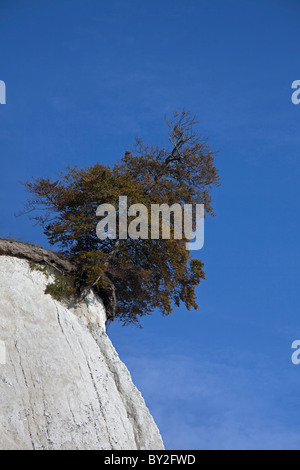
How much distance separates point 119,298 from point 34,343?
5.86m

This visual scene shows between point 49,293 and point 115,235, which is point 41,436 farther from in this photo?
point 115,235

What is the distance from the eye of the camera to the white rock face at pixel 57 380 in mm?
22531

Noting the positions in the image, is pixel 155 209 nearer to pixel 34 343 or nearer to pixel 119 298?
pixel 119 298

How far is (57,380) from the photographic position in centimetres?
2370

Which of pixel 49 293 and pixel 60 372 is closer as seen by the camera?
pixel 60 372

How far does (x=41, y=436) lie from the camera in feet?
73.0

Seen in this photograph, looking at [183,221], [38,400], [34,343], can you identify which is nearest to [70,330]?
[34,343]

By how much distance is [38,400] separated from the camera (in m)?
23.0

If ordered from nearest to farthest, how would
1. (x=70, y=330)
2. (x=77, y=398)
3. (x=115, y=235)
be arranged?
(x=77, y=398) → (x=70, y=330) → (x=115, y=235)

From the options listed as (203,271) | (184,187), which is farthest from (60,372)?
(184,187)

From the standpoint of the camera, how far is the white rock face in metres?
22.5

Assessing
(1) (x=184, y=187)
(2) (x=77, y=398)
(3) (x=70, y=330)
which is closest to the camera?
(2) (x=77, y=398)

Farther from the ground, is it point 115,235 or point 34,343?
point 115,235
